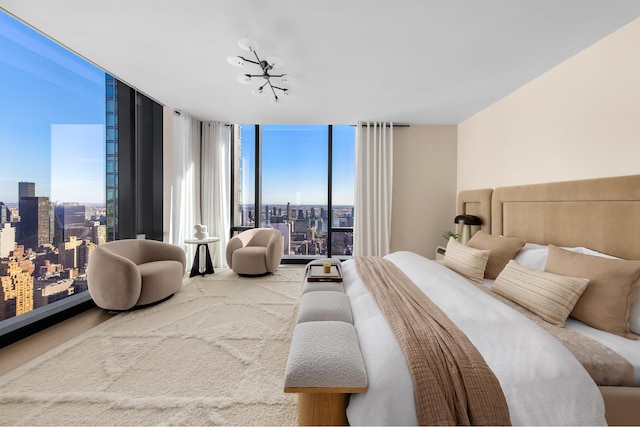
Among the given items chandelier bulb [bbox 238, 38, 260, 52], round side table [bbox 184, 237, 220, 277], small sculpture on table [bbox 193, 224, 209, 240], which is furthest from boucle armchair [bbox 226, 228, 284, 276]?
chandelier bulb [bbox 238, 38, 260, 52]

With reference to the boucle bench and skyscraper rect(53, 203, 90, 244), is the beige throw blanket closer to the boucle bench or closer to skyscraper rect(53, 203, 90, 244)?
the boucle bench

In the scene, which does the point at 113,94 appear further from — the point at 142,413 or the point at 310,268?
the point at 142,413

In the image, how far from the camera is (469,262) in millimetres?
2379

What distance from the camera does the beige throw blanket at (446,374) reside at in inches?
37.3

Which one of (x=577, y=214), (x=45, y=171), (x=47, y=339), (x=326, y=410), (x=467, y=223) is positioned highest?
(x=45, y=171)

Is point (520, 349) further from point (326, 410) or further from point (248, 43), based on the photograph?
point (248, 43)

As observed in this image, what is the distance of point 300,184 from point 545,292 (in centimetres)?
397

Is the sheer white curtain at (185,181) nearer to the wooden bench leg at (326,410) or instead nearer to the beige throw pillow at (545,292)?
the wooden bench leg at (326,410)

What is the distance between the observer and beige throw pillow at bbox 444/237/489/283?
2307mm

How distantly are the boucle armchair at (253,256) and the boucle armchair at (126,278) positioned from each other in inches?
35.9

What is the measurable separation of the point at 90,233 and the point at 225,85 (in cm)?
247

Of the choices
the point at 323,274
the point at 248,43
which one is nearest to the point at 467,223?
the point at 323,274

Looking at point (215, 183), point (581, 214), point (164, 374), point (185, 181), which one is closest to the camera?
point (164, 374)

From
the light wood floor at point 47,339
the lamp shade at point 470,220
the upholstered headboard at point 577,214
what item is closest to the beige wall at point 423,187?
the lamp shade at point 470,220
